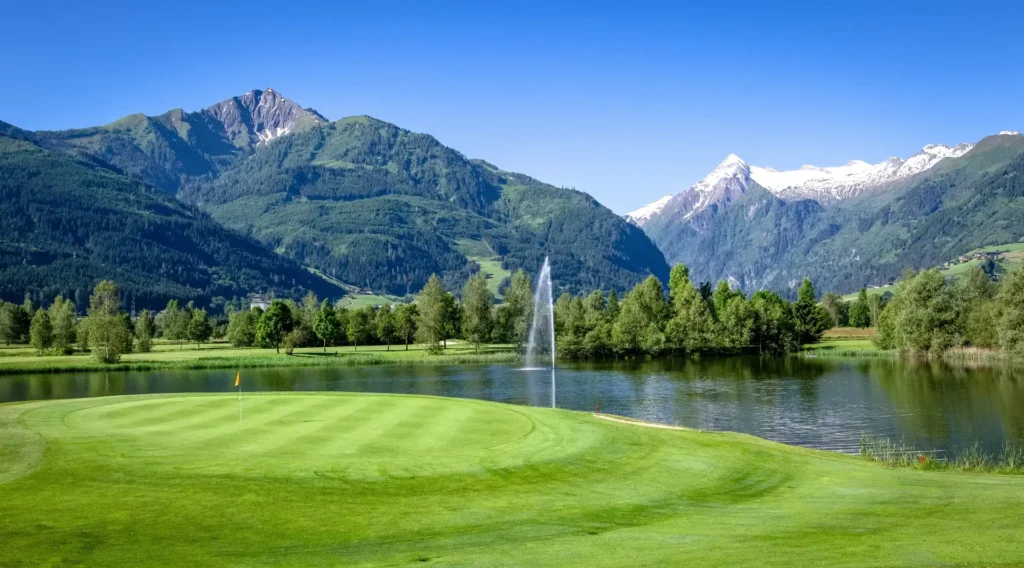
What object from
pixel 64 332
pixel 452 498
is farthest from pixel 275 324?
pixel 452 498

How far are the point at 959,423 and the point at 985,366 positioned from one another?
51.9 metres

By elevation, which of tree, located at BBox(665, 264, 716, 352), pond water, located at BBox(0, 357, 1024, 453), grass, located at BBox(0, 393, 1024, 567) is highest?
tree, located at BBox(665, 264, 716, 352)

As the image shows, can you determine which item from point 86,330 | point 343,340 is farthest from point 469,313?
point 86,330

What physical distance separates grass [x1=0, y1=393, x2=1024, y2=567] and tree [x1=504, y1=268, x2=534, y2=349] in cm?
10276

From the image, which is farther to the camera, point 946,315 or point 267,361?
point 267,361

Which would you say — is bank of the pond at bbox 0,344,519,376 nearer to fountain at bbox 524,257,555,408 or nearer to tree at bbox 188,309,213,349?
fountain at bbox 524,257,555,408

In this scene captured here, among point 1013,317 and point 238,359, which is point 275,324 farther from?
point 1013,317

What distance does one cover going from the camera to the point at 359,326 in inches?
6216

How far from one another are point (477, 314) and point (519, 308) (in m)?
8.98

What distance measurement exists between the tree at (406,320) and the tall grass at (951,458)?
117069 mm

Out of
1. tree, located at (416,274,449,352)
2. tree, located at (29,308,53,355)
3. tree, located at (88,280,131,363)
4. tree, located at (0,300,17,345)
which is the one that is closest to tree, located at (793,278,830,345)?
tree, located at (416,274,449,352)

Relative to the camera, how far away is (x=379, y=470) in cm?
2591

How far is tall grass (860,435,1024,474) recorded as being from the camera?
3219 centimetres

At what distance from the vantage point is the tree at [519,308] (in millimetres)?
139812
